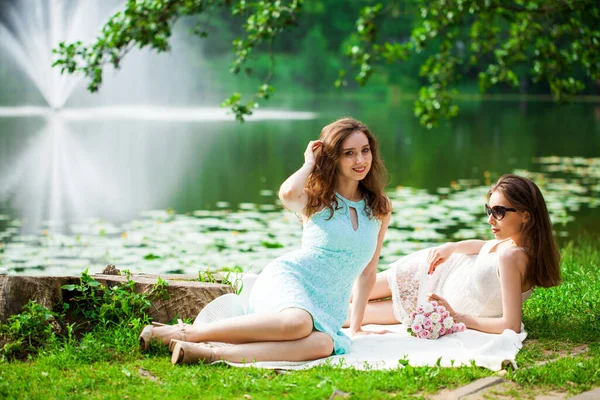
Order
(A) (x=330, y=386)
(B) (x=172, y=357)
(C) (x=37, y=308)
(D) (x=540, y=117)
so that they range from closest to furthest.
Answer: (A) (x=330, y=386) → (B) (x=172, y=357) → (C) (x=37, y=308) → (D) (x=540, y=117)

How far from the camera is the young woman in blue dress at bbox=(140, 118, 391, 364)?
415 cm

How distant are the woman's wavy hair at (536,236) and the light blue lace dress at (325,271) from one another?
0.89m

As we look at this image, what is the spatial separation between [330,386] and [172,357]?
3.06 feet

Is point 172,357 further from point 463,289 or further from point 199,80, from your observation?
point 199,80

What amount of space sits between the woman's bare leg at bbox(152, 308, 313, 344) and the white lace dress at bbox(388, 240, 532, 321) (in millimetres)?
957

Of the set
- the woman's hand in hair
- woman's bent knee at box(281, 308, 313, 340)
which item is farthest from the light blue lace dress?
the woman's hand in hair

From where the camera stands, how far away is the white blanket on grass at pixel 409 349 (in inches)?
159

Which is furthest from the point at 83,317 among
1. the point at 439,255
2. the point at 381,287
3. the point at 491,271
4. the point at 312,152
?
the point at 491,271

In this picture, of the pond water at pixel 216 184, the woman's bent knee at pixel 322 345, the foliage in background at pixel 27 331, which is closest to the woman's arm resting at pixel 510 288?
the woman's bent knee at pixel 322 345

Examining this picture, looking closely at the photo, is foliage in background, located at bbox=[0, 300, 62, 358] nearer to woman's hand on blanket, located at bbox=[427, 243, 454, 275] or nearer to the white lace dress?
the white lace dress

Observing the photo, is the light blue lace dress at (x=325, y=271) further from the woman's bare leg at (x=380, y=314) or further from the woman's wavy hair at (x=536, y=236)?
the woman's wavy hair at (x=536, y=236)

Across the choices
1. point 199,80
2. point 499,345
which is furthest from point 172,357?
point 199,80

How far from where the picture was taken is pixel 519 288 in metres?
4.55

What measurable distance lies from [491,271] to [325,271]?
3.42 feet
